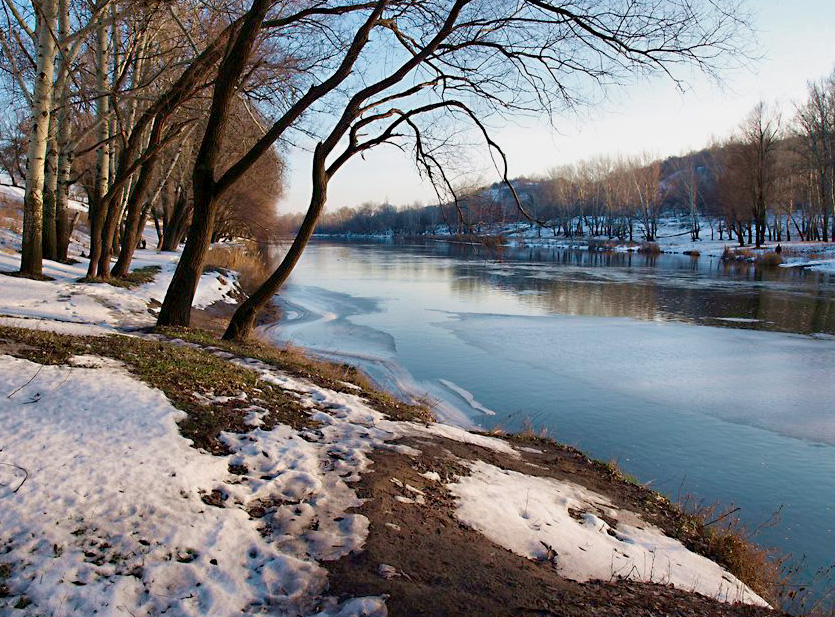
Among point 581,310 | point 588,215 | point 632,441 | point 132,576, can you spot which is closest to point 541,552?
point 132,576

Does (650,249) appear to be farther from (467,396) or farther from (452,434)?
(452,434)

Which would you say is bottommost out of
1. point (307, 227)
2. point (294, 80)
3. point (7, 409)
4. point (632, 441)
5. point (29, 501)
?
point (632, 441)

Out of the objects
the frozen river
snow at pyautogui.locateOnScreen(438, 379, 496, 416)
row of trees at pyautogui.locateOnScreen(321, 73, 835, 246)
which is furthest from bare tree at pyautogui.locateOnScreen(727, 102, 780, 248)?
snow at pyautogui.locateOnScreen(438, 379, 496, 416)

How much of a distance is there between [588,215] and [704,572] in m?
102

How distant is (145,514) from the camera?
11.1 ft

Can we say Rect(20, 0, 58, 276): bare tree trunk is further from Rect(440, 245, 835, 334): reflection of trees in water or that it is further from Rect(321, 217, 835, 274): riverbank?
Rect(440, 245, 835, 334): reflection of trees in water

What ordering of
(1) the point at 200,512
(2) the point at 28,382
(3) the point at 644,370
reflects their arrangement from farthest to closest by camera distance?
1. (3) the point at 644,370
2. (2) the point at 28,382
3. (1) the point at 200,512

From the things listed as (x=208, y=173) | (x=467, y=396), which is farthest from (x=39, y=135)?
(x=467, y=396)

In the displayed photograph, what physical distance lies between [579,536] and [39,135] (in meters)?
11.8

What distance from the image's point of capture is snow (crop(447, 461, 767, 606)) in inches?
161

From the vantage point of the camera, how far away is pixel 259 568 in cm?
317

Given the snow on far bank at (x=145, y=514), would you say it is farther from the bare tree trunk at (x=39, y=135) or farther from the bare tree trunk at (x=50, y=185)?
the bare tree trunk at (x=50, y=185)

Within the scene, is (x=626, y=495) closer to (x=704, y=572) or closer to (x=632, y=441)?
(x=704, y=572)

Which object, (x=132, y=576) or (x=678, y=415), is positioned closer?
(x=132, y=576)
